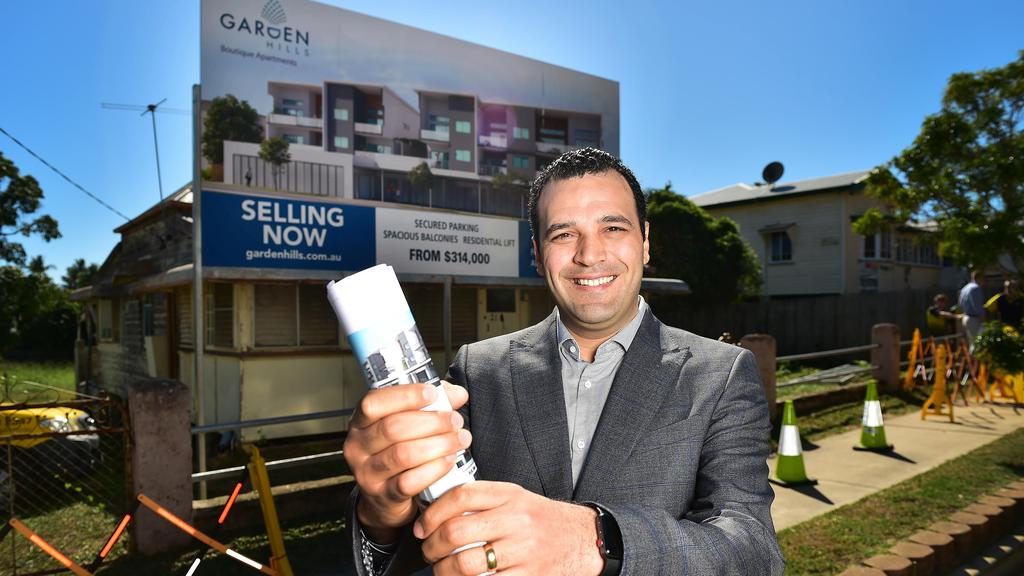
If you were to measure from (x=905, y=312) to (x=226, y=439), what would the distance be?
21.3 meters

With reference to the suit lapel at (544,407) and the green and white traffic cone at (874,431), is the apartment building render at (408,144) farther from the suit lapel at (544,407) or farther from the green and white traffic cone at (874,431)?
the suit lapel at (544,407)

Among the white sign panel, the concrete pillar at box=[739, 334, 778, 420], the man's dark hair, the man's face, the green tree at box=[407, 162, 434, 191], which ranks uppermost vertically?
the green tree at box=[407, 162, 434, 191]

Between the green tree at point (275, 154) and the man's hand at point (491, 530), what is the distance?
7874 millimetres

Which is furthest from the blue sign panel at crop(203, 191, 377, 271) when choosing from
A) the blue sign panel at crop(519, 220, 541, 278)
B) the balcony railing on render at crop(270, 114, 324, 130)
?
the blue sign panel at crop(519, 220, 541, 278)

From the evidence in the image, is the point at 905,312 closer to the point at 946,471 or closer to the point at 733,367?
the point at 946,471

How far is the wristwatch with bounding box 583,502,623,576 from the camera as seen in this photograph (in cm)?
105

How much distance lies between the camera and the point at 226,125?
7.64 metres

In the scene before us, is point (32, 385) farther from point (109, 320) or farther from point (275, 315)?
point (109, 320)

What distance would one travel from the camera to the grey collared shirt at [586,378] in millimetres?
1658

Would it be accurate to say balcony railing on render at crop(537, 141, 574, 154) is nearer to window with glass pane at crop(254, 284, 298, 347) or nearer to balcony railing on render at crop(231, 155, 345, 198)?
balcony railing on render at crop(231, 155, 345, 198)

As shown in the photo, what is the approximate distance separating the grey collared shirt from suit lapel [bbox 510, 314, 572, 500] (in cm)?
4

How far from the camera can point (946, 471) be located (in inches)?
267

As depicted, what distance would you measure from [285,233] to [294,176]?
0.89 m

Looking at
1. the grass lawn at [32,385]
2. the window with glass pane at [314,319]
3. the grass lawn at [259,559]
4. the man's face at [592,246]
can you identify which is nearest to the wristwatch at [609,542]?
the man's face at [592,246]
